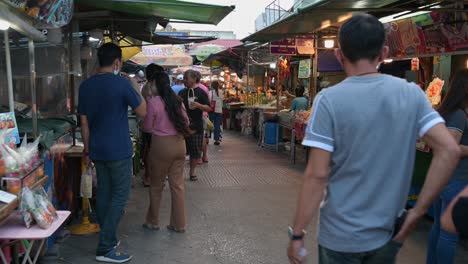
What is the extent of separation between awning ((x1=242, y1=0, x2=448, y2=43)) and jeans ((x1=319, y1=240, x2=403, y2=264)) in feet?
13.5

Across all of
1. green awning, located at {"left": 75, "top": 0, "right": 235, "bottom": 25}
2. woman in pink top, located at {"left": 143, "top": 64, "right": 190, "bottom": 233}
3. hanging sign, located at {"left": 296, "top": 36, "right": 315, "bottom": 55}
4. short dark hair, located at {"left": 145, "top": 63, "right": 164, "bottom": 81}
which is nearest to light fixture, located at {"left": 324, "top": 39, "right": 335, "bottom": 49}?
hanging sign, located at {"left": 296, "top": 36, "right": 315, "bottom": 55}

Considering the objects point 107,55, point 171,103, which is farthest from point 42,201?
point 171,103

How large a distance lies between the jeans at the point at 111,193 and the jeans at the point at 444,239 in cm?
278

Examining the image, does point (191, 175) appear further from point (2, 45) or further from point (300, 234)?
point (300, 234)

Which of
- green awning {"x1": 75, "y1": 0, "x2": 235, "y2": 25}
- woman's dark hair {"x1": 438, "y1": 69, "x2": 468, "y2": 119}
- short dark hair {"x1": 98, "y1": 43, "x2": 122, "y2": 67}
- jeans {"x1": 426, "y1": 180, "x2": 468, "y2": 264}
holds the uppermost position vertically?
green awning {"x1": 75, "y1": 0, "x2": 235, "y2": 25}

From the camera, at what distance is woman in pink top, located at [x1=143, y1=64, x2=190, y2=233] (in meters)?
5.16

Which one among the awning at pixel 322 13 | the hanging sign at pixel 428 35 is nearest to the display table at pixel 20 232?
the awning at pixel 322 13

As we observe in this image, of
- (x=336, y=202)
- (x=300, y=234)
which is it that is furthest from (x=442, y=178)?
(x=300, y=234)

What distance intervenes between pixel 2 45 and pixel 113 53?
1251mm

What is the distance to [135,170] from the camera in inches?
344

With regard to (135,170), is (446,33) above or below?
above

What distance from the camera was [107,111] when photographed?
4344 millimetres

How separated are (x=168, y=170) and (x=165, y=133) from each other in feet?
1.51

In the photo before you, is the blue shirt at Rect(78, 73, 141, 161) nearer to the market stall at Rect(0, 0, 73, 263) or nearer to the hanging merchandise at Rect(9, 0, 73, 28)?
the market stall at Rect(0, 0, 73, 263)
